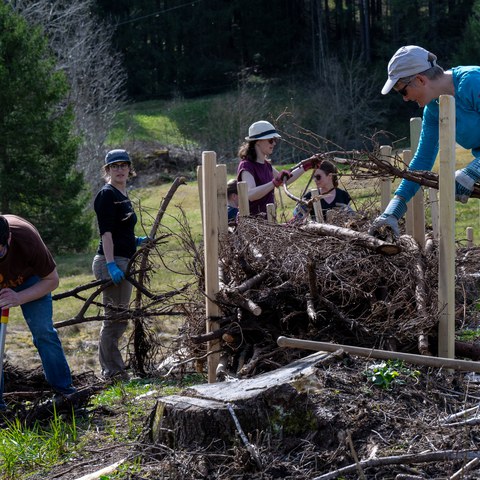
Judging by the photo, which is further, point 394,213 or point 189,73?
point 189,73

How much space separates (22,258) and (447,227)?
2.70 m

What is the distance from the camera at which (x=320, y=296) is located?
18.1ft

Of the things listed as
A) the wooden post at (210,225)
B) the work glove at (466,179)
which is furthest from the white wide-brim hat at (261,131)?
the work glove at (466,179)

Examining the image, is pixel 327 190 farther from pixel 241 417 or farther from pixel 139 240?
pixel 241 417

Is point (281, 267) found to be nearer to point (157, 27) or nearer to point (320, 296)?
point (320, 296)

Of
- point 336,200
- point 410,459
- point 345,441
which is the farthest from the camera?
point 336,200

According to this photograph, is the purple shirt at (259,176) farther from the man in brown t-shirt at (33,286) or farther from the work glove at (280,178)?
the man in brown t-shirt at (33,286)

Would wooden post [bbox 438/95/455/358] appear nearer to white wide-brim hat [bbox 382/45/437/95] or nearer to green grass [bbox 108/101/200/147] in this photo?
white wide-brim hat [bbox 382/45/437/95]

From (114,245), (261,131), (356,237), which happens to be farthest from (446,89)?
(114,245)

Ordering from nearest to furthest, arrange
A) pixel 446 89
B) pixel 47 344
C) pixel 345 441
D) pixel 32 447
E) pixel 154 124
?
pixel 345 441 → pixel 32 447 → pixel 446 89 → pixel 47 344 → pixel 154 124

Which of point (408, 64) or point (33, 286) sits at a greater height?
point (408, 64)

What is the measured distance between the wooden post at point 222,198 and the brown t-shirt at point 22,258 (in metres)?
1.26

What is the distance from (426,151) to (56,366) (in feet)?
8.99

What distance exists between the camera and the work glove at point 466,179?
16.1 ft
